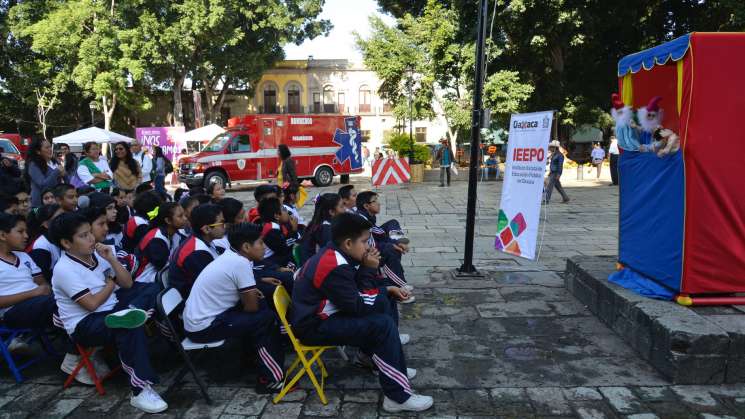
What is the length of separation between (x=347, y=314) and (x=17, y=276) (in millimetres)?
2402

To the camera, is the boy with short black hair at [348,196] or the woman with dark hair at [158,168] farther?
the woman with dark hair at [158,168]

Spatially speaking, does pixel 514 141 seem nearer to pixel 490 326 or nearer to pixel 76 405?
pixel 490 326

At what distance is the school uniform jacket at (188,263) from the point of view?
368cm

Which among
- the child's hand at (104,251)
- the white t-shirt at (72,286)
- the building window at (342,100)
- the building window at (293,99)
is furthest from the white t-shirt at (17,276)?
the building window at (342,100)

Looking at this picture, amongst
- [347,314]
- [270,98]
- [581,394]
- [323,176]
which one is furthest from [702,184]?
[270,98]

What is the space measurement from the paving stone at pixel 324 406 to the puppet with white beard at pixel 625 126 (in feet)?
11.1

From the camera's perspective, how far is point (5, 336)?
3.88m

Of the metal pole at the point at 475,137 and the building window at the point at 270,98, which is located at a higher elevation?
the building window at the point at 270,98

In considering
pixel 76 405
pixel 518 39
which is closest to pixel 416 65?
pixel 518 39

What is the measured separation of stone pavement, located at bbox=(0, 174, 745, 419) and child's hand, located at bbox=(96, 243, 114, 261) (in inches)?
35.2

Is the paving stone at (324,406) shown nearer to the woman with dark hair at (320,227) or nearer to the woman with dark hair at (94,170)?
the woman with dark hair at (320,227)

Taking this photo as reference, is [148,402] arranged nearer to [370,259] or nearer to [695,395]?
[370,259]

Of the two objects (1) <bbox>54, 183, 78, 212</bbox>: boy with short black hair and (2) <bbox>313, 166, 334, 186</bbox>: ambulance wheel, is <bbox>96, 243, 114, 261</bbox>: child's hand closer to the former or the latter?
(1) <bbox>54, 183, 78, 212</bbox>: boy with short black hair

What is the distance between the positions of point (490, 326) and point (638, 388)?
1372 mm
